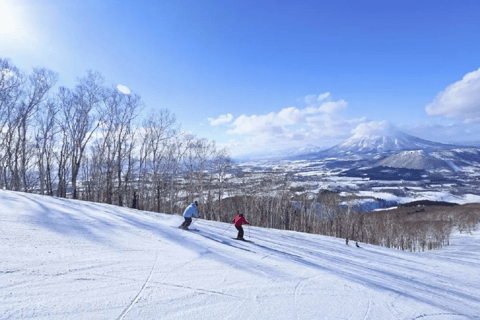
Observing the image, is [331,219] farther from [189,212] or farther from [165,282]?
[165,282]

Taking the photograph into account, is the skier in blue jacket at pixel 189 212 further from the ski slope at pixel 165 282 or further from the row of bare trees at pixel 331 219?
the row of bare trees at pixel 331 219

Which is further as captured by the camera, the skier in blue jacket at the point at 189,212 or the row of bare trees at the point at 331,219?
the row of bare trees at the point at 331,219

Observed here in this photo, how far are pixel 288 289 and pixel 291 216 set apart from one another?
39994mm

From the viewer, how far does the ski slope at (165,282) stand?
14.8ft

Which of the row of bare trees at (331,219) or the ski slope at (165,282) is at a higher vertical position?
the ski slope at (165,282)

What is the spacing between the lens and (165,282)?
580cm

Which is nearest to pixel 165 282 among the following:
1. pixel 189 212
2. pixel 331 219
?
pixel 189 212

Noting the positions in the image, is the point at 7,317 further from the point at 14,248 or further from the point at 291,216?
the point at 291,216

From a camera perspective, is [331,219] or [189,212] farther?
[331,219]

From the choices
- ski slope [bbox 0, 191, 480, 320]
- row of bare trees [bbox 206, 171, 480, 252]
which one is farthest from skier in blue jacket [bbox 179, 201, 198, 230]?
row of bare trees [bbox 206, 171, 480, 252]

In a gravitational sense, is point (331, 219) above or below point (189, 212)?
below

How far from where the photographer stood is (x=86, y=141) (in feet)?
78.7

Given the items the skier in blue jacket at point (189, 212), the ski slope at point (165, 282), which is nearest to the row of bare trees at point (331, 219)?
the skier in blue jacket at point (189, 212)

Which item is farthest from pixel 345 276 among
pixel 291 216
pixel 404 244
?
pixel 404 244
